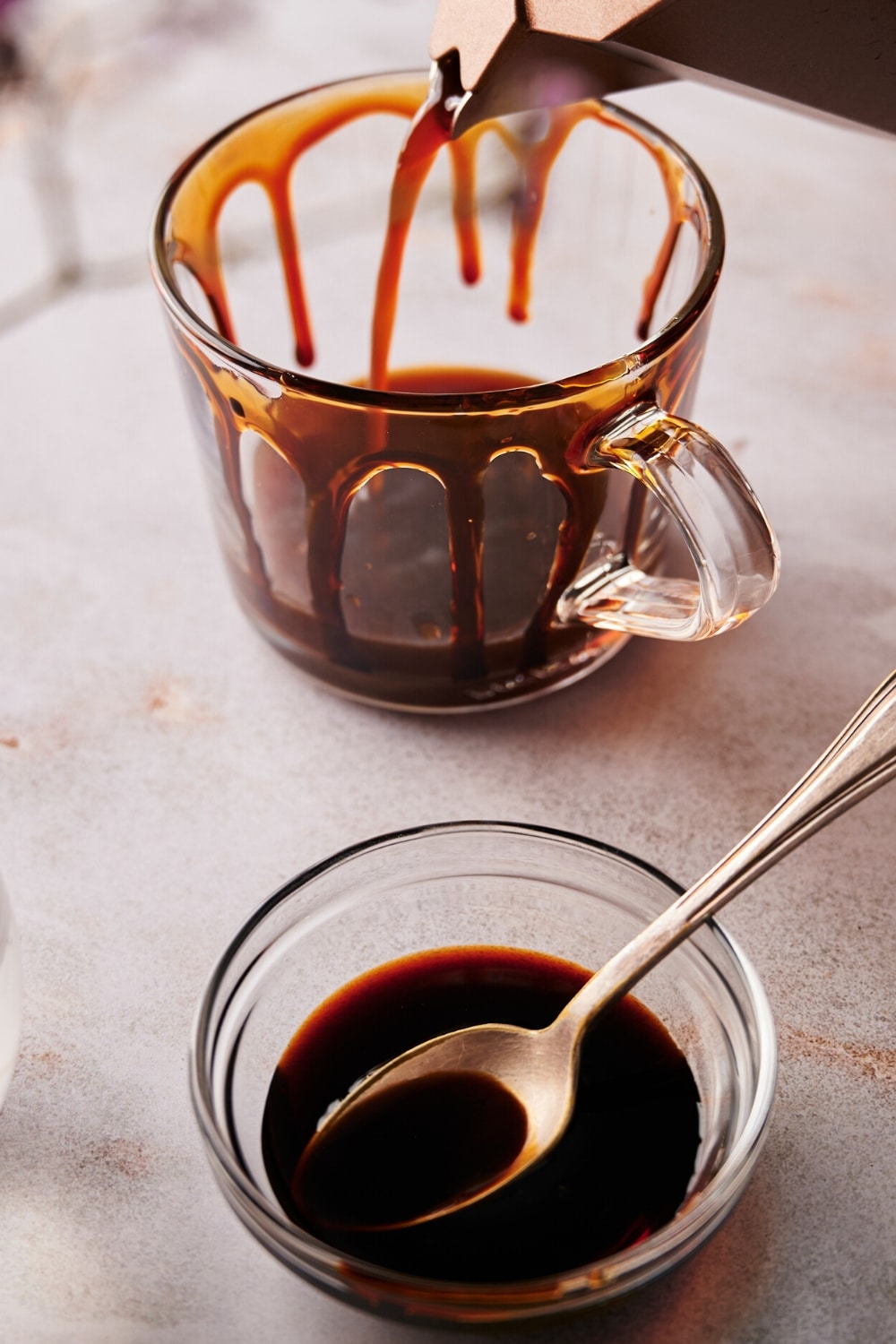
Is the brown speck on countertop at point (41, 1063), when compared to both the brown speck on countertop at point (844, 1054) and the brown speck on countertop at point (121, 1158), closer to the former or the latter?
the brown speck on countertop at point (121, 1158)

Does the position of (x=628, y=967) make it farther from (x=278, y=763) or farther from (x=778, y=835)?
(x=278, y=763)

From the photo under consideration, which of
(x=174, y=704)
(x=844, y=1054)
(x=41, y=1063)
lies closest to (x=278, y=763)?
(x=174, y=704)

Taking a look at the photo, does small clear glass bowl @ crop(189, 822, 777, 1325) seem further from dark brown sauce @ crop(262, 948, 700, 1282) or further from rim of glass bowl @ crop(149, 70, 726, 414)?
rim of glass bowl @ crop(149, 70, 726, 414)

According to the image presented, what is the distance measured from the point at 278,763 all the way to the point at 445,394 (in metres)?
0.21

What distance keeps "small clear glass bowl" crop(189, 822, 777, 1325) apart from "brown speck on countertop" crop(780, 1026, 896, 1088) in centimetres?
5

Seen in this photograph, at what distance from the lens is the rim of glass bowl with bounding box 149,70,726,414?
502 mm

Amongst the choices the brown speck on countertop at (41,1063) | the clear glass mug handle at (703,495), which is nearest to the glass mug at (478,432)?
the clear glass mug handle at (703,495)

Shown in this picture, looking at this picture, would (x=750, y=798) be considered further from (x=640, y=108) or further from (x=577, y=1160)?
(x=640, y=108)

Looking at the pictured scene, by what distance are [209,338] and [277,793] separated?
0.69ft

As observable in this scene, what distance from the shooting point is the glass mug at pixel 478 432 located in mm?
524

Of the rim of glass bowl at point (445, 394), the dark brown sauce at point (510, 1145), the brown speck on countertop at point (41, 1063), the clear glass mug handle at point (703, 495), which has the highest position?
the rim of glass bowl at point (445, 394)

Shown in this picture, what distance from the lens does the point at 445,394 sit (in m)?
0.51

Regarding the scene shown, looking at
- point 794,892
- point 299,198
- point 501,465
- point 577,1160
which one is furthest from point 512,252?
point 577,1160

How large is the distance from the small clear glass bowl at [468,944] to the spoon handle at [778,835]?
2cm
